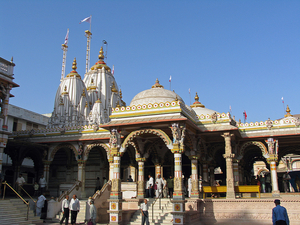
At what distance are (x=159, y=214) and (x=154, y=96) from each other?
6569 millimetres

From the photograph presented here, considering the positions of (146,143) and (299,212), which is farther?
(146,143)

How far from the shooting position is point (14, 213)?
1431 cm

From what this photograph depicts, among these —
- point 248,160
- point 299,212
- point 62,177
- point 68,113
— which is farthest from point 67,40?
point 299,212

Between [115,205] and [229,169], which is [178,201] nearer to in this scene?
[115,205]

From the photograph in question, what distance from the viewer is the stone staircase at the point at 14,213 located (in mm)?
13450

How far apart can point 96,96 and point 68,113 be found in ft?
21.9

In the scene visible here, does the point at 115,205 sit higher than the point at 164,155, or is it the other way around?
the point at 164,155

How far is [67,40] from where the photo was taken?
57250mm

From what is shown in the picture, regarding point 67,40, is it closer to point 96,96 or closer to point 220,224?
point 96,96

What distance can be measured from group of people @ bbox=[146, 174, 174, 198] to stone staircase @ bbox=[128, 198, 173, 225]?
1.47ft

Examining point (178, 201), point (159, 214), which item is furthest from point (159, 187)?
point (178, 201)

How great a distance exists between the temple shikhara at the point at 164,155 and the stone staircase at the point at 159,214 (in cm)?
5

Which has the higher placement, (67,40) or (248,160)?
(67,40)

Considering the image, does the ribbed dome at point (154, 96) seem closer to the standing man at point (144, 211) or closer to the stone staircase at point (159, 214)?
the stone staircase at point (159, 214)
